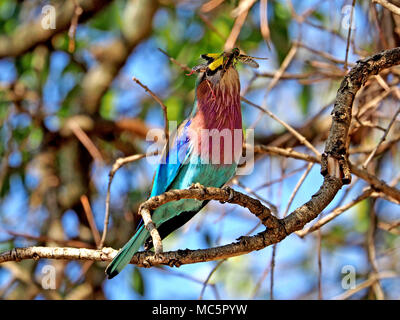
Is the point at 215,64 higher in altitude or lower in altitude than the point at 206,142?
higher

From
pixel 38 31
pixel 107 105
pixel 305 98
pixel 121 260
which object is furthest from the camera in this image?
pixel 107 105

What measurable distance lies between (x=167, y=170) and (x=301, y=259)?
2.94 meters

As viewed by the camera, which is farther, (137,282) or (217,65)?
(137,282)

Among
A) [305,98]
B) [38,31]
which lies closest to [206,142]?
[305,98]

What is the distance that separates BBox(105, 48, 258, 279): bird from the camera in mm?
2768

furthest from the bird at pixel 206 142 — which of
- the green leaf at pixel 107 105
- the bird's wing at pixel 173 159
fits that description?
the green leaf at pixel 107 105

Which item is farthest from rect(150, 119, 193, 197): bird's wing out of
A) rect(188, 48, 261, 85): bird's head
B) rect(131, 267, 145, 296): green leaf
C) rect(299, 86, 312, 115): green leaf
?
rect(299, 86, 312, 115): green leaf

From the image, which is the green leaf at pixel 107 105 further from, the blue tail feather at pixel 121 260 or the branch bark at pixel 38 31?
the blue tail feather at pixel 121 260

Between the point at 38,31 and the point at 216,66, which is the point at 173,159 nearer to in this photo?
the point at 216,66

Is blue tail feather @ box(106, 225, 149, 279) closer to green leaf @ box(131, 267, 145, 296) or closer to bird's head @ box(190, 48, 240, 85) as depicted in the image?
bird's head @ box(190, 48, 240, 85)

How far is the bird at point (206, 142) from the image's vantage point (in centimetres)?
277

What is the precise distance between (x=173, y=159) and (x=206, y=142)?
0.26 m

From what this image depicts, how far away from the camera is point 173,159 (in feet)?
9.81

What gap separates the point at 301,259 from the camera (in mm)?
5586
